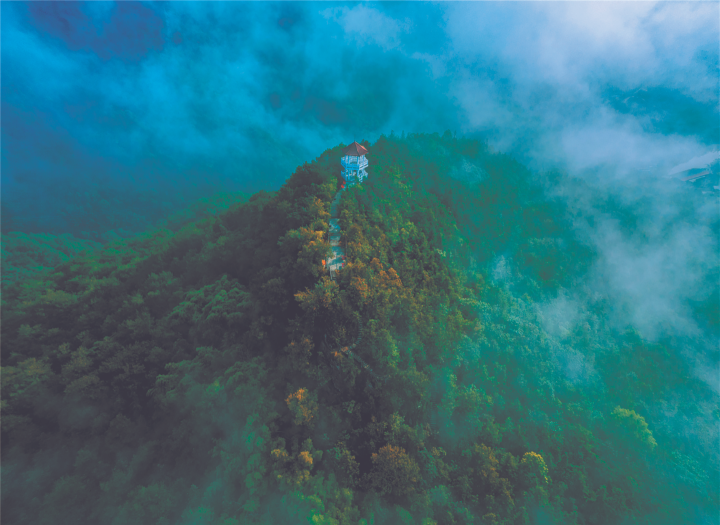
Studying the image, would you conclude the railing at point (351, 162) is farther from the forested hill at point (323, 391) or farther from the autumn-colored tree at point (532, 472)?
the autumn-colored tree at point (532, 472)

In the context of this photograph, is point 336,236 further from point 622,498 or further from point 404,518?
point 622,498

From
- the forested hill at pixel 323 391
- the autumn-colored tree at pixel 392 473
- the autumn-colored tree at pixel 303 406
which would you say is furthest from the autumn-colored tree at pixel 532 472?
the autumn-colored tree at pixel 303 406

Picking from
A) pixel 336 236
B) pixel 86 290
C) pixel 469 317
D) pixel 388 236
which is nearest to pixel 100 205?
pixel 86 290

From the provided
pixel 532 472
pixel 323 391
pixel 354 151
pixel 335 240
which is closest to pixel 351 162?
pixel 354 151

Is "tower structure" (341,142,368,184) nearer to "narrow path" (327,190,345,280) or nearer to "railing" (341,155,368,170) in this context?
"railing" (341,155,368,170)

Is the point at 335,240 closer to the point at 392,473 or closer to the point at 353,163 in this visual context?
the point at 353,163

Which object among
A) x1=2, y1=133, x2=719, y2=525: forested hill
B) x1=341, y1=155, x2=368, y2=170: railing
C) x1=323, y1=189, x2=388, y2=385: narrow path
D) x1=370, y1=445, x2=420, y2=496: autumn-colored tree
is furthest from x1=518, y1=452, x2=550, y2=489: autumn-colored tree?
x1=341, y1=155, x2=368, y2=170: railing
